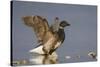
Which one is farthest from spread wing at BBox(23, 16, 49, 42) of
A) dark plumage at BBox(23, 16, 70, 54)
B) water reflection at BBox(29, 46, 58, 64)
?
water reflection at BBox(29, 46, 58, 64)

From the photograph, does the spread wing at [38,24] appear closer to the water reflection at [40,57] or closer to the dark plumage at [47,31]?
the dark plumage at [47,31]

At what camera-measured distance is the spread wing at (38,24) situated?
221cm

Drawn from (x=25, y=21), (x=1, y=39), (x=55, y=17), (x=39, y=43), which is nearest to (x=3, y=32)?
(x=1, y=39)

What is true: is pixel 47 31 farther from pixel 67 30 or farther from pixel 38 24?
pixel 67 30

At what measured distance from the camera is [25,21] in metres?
2.19

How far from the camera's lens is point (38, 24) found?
2240 mm

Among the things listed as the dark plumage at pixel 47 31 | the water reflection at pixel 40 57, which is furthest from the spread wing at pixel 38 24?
the water reflection at pixel 40 57

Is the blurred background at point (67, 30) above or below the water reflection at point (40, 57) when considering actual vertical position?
above

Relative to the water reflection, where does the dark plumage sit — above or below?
Result: above

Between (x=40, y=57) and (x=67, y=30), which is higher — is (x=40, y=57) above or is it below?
below

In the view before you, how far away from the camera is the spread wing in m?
2.21

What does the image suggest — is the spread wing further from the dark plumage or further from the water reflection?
the water reflection

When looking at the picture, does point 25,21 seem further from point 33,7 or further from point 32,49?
point 32,49

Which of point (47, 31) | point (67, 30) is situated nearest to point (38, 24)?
point (47, 31)
